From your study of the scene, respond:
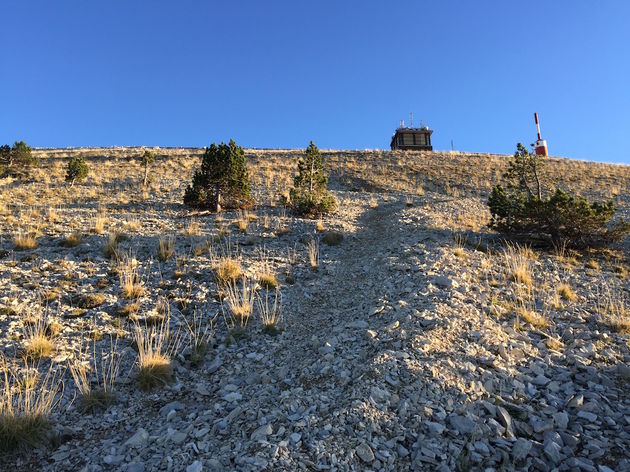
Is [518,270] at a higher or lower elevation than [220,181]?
lower

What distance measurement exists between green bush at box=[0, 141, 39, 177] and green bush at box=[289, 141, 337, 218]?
26733 millimetres

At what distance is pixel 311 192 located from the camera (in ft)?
66.2

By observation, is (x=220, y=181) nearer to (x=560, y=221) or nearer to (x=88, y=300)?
(x=88, y=300)

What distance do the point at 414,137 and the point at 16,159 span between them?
5197 cm

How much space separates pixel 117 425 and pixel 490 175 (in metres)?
39.9

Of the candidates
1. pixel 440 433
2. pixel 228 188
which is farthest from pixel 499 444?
pixel 228 188

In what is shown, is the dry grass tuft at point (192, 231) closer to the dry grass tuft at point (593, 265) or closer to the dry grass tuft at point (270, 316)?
the dry grass tuft at point (270, 316)

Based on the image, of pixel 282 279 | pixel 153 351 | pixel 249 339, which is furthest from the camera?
pixel 282 279

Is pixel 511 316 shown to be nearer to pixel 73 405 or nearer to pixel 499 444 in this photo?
Result: pixel 499 444

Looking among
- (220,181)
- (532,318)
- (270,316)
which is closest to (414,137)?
(220,181)

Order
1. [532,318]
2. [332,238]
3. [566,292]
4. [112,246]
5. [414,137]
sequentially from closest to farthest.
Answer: [532,318] < [566,292] < [112,246] < [332,238] < [414,137]

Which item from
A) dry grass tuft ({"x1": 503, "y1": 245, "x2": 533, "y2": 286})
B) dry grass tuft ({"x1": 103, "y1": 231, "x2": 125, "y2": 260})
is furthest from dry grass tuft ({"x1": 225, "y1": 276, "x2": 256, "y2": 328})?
dry grass tuft ({"x1": 503, "y1": 245, "x2": 533, "y2": 286})

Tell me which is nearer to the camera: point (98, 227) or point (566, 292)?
point (566, 292)

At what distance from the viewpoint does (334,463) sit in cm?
381
